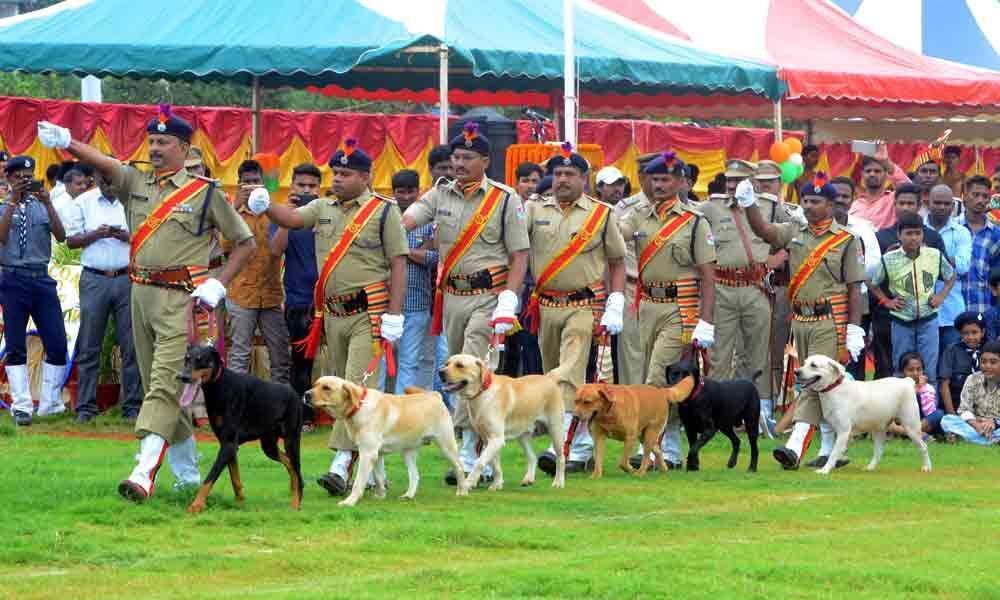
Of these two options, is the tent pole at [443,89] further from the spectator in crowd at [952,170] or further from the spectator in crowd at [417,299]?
the spectator in crowd at [952,170]

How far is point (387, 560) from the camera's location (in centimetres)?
968

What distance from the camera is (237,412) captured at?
1111cm

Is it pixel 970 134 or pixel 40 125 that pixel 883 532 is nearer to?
pixel 40 125

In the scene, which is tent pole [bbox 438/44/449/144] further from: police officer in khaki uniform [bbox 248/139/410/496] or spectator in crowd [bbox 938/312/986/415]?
police officer in khaki uniform [bbox 248/139/410/496]

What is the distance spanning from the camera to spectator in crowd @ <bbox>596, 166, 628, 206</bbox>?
54.9 ft

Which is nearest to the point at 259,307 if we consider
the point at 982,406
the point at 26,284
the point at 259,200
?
the point at 26,284

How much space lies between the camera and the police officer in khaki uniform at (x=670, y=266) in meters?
13.8

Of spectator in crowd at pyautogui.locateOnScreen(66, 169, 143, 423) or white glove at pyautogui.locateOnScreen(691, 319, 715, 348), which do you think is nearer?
white glove at pyautogui.locateOnScreen(691, 319, 715, 348)

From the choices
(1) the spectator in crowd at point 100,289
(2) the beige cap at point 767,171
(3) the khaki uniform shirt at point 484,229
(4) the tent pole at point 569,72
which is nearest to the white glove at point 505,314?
Result: (3) the khaki uniform shirt at point 484,229

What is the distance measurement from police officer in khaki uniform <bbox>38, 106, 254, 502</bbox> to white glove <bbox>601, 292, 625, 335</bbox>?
279 cm

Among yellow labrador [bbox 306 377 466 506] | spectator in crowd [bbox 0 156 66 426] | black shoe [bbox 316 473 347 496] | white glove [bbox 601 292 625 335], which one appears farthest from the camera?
spectator in crowd [bbox 0 156 66 426]

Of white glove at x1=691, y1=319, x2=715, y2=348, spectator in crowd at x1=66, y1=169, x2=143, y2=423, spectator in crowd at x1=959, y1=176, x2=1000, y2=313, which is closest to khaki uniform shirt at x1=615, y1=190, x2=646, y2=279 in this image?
white glove at x1=691, y1=319, x2=715, y2=348

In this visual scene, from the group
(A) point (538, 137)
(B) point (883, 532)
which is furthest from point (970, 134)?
(B) point (883, 532)

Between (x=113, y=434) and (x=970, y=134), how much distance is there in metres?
20.1
